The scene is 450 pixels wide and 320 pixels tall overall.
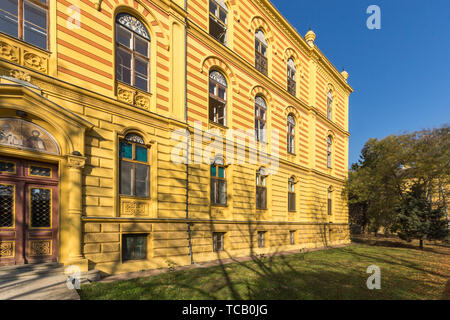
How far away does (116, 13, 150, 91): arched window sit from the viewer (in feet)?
33.1

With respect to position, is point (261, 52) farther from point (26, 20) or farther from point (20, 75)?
point (20, 75)

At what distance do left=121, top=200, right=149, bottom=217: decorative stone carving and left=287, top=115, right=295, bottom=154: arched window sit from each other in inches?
464

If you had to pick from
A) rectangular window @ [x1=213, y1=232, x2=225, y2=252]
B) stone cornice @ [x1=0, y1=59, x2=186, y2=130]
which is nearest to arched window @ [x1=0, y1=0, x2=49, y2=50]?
stone cornice @ [x1=0, y1=59, x2=186, y2=130]

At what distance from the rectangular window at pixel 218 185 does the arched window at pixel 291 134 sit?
6973mm

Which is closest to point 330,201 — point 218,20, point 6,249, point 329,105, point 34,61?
point 329,105

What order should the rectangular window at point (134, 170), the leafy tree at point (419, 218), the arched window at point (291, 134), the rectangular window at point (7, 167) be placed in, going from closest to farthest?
the rectangular window at point (7, 167), the rectangular window at point (134, 170), the arched window at point (291, 134), the leafy tree at point (419, 218)

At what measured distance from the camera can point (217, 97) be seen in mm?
13766

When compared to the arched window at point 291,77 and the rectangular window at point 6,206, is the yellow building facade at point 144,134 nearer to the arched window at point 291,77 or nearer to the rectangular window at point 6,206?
the rectangular window at point 6,206

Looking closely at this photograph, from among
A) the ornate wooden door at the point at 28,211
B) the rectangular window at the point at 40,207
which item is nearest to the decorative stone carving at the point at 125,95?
the ornate wooden door at the point at 28,211

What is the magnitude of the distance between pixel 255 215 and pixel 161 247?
6.46 m

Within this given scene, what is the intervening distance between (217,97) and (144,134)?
5.13 metres

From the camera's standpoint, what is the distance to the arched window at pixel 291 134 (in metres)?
18.7
